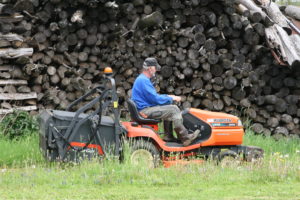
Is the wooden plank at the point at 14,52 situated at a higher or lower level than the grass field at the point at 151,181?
higher

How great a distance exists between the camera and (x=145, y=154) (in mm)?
8430

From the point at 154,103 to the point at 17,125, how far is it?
3062 millimetres

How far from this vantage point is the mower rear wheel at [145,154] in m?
8.32

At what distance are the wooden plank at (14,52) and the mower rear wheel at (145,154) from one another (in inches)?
136

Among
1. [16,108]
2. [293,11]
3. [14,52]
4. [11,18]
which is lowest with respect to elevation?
[16,108]

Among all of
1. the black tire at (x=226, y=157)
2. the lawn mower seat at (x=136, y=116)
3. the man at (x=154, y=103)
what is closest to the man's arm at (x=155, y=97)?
the man at (x=154, y=103)

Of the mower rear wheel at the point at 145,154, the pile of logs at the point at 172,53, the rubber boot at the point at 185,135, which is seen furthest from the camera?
the pile of logs at the point at 172,53

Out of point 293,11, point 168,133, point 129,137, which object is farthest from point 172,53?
point 293,11

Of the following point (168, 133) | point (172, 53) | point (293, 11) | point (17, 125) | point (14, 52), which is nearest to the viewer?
point (168, 133)

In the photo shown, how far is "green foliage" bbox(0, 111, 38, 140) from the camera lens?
34.1 feet

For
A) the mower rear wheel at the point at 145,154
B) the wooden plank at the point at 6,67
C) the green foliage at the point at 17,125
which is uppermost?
the wooden plank at the point at 6,67

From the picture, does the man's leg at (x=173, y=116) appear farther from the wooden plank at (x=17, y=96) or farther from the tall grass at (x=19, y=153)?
the wooden plank at (x=17, y=96)

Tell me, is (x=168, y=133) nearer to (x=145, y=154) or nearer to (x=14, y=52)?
(x=145, y=154)

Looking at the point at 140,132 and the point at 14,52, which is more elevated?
the point at 14,52
